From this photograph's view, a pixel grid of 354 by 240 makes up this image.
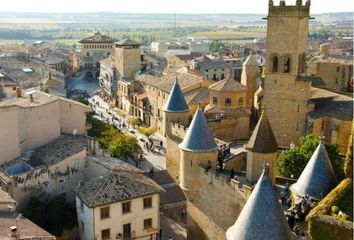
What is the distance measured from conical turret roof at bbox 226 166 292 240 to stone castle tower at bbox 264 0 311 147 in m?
22.9

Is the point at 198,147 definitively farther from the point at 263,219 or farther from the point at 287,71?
the point at 287,71

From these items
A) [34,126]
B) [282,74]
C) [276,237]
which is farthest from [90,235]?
[282,74]

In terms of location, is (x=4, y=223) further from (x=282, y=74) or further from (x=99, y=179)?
(x=282, y=74)

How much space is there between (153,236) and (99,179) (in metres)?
5.11

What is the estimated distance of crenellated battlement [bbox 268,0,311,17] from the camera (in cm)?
3977


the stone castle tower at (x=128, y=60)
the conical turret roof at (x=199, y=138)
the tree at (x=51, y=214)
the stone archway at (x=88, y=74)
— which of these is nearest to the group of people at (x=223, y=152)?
the conical turret roof at (x=199, y=138)

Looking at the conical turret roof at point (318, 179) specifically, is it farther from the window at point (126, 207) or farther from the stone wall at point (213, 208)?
the window at point (126, 207)

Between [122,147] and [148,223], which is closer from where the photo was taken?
[148,223]

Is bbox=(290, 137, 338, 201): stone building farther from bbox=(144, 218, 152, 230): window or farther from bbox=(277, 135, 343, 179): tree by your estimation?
bbox=(144, 218, 152, 230): window

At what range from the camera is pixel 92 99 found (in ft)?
295

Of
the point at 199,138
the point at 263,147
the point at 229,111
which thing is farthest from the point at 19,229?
the point at 229,111

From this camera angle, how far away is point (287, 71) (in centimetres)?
4153

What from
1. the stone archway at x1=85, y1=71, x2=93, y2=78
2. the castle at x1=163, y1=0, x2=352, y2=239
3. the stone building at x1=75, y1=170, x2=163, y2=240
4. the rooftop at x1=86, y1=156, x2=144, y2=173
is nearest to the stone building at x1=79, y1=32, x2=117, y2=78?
the stone archway at x1=85, y1=71, x2=93, y2=78

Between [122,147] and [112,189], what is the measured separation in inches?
534
